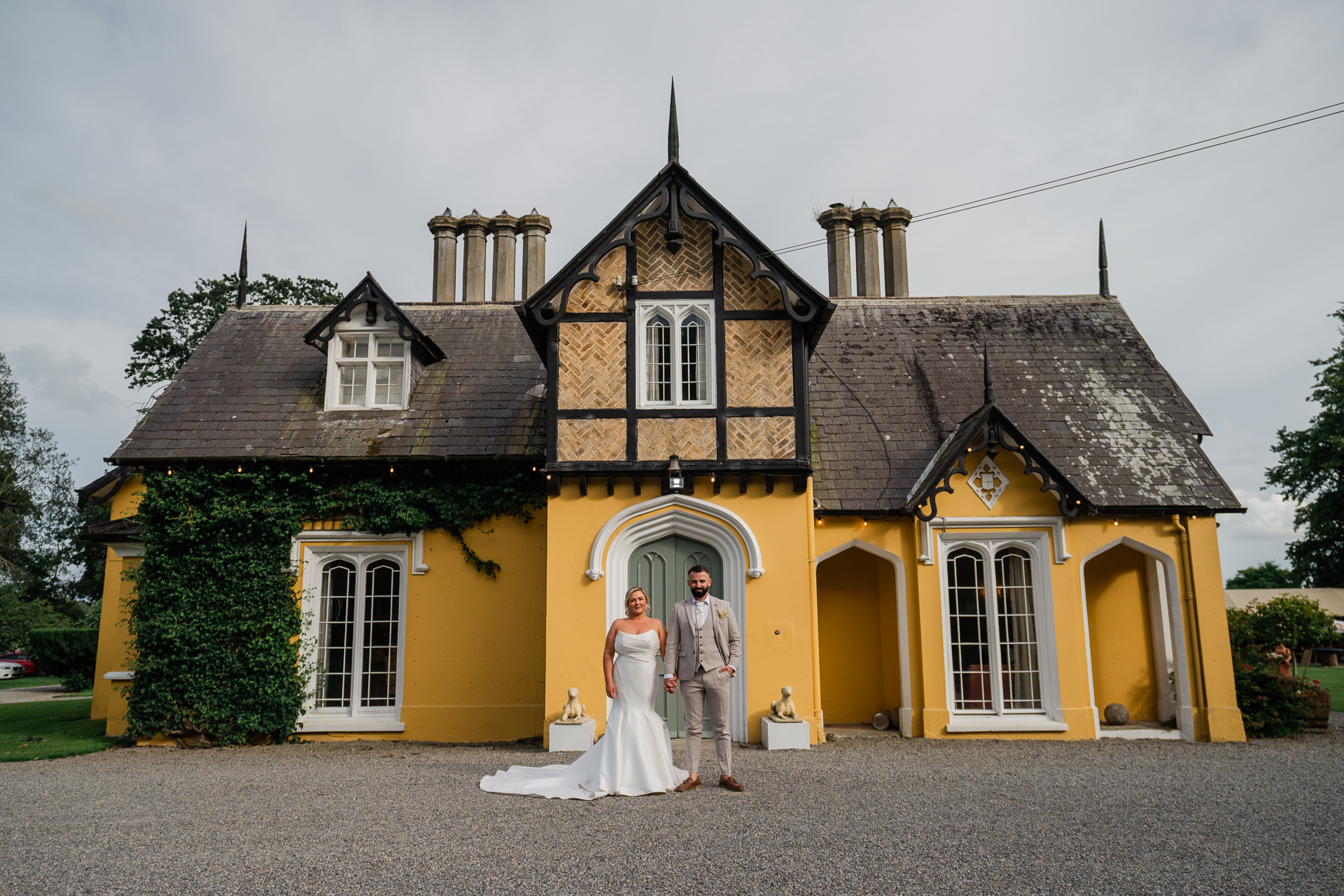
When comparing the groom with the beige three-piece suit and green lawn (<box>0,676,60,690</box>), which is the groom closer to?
the beige three-piece suit

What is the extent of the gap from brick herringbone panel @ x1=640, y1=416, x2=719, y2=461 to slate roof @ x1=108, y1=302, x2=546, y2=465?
6.17 ft

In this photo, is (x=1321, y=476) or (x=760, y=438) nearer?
(x=760, y=438)

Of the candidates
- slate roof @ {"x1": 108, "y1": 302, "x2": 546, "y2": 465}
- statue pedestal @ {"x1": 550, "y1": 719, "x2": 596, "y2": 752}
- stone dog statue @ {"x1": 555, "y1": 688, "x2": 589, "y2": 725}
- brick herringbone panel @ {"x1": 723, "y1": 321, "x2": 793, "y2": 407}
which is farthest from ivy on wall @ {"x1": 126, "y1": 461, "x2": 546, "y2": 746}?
brick herringbone panel @ {"x1": 723, "y1": 321, "x2": 793, "y2": 407}

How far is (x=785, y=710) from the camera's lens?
9.77 meters

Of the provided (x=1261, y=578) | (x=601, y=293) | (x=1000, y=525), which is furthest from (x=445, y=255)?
(x=1261, y=578)

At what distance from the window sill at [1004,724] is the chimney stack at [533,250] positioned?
38.5ft

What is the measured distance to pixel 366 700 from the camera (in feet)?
37.9

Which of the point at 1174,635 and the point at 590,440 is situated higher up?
the point at 590,440

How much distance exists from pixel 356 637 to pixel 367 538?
4.71 feet

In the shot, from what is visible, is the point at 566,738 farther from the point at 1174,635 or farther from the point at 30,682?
the point at 30,682

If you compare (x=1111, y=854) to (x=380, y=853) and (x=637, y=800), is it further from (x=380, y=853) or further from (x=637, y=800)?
(x=380, y=853)

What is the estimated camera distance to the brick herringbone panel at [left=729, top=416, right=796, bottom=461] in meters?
10.5

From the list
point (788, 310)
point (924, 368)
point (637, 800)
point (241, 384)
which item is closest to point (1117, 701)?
point (924, 368)

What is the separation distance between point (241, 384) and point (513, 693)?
266 inches
